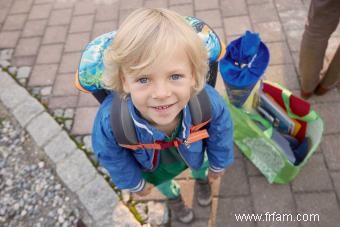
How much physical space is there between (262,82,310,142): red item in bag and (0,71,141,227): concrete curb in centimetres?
122

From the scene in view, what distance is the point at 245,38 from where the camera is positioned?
206 cm

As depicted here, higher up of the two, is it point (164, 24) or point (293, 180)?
point (164, 24)

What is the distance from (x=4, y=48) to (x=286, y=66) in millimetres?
2677

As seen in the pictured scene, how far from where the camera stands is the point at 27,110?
286 cm

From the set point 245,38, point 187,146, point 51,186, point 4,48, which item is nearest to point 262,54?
point 245,38

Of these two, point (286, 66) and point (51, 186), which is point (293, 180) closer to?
point (286, 66)

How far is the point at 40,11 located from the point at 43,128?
1652mm

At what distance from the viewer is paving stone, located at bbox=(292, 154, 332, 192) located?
2.27 meters

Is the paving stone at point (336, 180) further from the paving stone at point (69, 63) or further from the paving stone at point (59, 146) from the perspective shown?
the paving stone at point (69, 63)

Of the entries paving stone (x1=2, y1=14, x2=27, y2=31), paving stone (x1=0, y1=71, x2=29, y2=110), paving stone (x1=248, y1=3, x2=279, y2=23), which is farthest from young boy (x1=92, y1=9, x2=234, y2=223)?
paving stone (x1=2, y1=14, x2=27, y2=31)

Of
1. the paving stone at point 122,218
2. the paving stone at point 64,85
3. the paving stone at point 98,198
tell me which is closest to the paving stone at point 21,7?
the paving stone at point 64,85

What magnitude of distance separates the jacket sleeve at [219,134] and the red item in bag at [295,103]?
68 cm

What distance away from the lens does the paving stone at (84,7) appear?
367 cm

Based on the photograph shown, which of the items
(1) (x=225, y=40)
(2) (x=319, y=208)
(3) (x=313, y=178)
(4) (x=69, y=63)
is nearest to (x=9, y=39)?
(4) (x=69, y=63)
